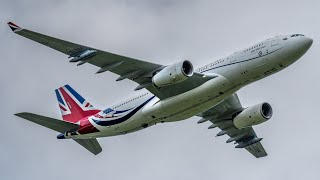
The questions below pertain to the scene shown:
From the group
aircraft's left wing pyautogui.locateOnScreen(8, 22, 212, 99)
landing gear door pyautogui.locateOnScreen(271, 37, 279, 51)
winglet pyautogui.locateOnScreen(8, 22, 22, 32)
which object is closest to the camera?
winglet pyautogui.locateOnScreen(8, 22, 22, 32)

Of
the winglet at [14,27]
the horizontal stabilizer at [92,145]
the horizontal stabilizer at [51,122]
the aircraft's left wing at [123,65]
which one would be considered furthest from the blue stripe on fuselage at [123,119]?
the winglet at [14,27]

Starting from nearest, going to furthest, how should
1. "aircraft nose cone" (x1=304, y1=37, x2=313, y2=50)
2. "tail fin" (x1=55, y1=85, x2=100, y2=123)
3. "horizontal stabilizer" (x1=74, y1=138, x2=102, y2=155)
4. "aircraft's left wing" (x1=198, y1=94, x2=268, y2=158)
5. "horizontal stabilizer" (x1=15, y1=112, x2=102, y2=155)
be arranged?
"aircraft nose cone" (x1=304, y1=37, x2=313, y2=50)
"horizontal stabilizer" (x1=15, y1=112, x2=102, y2=155)
"horizontal stabilizer" (x1=74, y1=138, x2=102, y2=155)
"aircraft's left wing" (x1=198, y1=94, x2=268, y2=158)
"tail fin" (x1=55, y1=85, x2=100, y2=123)

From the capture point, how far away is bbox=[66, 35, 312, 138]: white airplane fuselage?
51231mm

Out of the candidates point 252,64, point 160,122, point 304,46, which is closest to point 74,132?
point 160,122

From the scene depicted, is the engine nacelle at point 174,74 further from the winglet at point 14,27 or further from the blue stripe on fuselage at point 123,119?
the winglet at point 14,27

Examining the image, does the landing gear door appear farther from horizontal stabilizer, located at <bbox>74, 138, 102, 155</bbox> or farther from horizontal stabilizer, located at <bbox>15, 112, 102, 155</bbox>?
horizontal stabilizer, located at <bbox>74, 138, 102, 155</bbox>

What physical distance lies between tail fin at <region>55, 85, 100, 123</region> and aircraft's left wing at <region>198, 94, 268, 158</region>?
9965 millimetres

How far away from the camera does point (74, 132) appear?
59625mm

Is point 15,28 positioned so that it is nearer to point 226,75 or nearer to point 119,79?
point 119,79

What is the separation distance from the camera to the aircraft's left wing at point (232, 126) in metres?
61.8

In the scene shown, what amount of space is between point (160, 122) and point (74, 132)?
25.5 ft

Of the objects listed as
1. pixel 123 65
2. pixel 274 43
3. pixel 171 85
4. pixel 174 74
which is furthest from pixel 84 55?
pixel 274 43

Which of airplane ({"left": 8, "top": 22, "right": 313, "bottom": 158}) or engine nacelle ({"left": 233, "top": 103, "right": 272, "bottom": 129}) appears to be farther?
engine nacelle ({"left": 233, "top": 103, "right": 272, "bottom": 129})

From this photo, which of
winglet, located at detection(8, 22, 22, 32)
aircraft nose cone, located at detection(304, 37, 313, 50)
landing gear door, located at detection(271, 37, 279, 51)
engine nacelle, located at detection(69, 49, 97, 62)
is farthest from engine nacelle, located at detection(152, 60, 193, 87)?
winglet, located at detection(8, 22, 22, 32)
